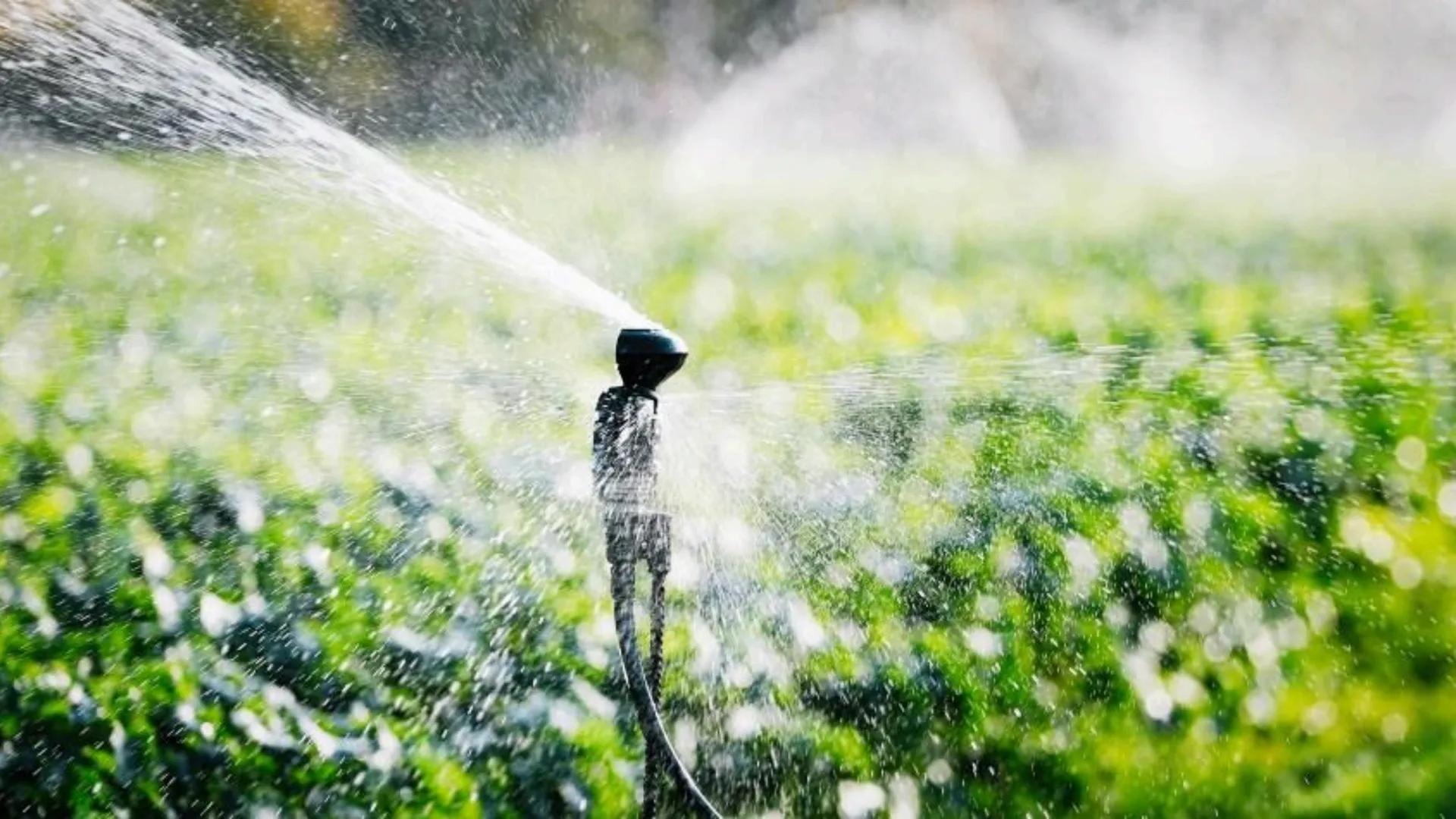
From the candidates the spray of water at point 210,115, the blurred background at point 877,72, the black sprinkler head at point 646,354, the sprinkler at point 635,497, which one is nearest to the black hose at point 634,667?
the sprinkler at point 635,497

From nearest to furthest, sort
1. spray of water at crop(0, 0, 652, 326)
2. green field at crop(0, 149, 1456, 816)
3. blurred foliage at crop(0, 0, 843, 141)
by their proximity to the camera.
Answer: green field at crop(0, 149, 1456, 816), spray of water at crop(0, 0, 652, 326), blurred foliage at crop(0, 0, 843, 141)

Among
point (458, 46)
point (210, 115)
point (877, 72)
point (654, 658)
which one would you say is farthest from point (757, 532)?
point (877, 72)

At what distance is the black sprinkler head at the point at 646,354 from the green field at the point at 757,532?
3.80ft

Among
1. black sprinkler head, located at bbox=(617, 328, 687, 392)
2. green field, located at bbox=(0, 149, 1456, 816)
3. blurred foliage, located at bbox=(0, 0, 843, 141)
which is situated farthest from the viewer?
blurred foliage, located at bbox=(0, 0, 843, 141)

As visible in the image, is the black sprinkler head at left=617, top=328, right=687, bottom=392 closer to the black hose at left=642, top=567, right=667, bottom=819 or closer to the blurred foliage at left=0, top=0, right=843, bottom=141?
the black hose at left=642, top=567, right=667, bottom=819

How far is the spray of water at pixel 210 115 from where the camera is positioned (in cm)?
329

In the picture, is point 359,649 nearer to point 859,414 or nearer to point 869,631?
point 869,631

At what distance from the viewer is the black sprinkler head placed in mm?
1620

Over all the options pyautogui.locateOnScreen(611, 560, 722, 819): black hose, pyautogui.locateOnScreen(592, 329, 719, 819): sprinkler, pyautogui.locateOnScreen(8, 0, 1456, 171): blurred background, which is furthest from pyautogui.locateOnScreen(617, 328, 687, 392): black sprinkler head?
pyautogui.locateOnScreen(8, 0, 1456, 171): blurred background

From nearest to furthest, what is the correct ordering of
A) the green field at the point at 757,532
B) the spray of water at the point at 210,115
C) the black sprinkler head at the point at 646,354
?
the black sprinkler head at the point at 646,354 < the green field at the point at 757,532 < the spray of water at the point at 210,115

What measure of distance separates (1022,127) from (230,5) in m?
3.70

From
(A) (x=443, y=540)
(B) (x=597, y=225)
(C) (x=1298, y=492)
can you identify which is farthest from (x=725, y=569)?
(B) (x=597, y=225)

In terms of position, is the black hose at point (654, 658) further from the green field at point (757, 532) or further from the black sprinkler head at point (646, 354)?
→ the green field at point (757, 532)

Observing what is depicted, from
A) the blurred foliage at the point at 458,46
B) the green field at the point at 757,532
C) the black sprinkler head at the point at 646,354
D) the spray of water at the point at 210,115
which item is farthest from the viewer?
A: the blurred foliage at the point at 458,46
